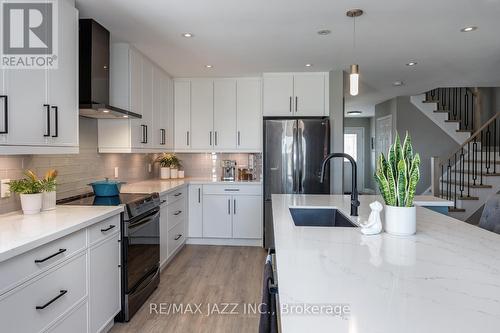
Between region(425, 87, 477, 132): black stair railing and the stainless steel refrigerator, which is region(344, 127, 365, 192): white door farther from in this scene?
the stainless steel refrigerator

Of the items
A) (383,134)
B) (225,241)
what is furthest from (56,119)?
(383,134)

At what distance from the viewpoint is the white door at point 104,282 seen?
2.07 meters

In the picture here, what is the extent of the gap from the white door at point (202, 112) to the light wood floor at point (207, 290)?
Result: 154 cm

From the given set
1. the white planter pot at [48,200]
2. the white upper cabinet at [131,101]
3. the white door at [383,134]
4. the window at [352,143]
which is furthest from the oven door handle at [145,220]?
the window at [352,143]

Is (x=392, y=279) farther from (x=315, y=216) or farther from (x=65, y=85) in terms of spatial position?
(x=65, y=85)

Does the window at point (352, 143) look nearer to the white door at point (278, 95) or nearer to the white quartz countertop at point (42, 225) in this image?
the white door at point (278, 95)

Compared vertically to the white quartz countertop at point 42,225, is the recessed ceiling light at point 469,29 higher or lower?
higher

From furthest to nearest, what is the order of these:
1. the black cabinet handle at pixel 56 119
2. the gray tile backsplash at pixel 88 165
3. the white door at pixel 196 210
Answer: the white door at pixel 196 210
the gray tile backsplash at pixel 88 165
the black cabinet handle at pixel 56 119

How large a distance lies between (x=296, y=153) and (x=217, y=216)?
1386 mm

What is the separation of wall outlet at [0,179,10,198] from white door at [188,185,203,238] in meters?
2.54

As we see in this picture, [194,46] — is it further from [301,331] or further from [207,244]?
[301,331]

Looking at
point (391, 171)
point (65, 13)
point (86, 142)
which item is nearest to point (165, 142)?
point (86, 142)

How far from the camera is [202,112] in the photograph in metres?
4.78

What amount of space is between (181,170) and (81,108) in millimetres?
2519
